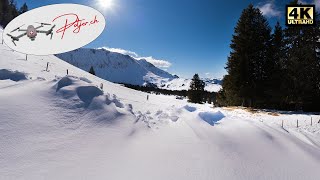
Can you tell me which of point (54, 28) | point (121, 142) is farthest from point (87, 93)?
point (54, 28)

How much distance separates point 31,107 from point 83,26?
19.7 feet

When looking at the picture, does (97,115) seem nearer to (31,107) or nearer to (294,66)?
(31,107)

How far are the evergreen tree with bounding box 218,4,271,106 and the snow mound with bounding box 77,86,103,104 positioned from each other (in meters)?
23.2

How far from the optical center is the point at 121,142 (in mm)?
9086

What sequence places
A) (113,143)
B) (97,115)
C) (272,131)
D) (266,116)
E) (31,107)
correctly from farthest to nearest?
(266,116), (272,131), (97,115), (31,107), (113,143)

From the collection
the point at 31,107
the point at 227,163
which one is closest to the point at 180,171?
the point at 227,163

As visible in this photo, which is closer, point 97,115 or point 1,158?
point 1,158

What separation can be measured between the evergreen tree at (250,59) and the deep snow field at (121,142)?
19418 millimetres

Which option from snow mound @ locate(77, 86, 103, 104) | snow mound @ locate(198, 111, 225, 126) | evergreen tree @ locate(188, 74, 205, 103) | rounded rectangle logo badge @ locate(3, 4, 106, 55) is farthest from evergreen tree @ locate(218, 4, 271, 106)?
evergreen tree @ locate(188, 74, 205, 103)

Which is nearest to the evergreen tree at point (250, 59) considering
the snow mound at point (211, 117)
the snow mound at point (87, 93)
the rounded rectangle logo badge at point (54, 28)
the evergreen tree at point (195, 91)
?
the snow mound at point (211, 117)

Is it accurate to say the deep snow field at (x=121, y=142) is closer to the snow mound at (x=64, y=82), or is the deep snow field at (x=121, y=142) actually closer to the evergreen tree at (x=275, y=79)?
the snow mound at (x=64, y=82)

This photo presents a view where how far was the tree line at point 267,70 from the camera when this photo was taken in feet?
98.9

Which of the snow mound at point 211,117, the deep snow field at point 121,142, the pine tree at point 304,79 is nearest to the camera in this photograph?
A: the deep snow field at point 121,142

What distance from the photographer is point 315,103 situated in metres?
30.1
